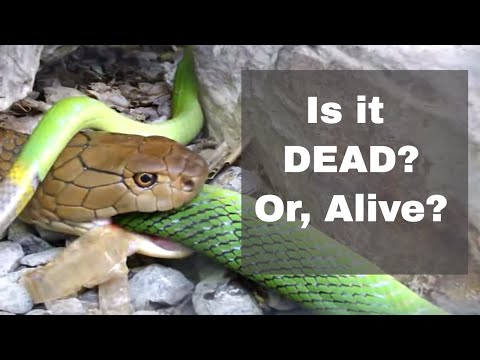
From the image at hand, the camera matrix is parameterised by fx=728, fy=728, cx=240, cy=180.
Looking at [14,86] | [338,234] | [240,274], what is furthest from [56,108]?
[338,234]

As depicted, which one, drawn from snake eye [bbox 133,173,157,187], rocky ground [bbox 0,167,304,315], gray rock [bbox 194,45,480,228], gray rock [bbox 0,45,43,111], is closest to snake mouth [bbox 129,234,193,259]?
rocky ground [bbox 0,167,304,315]

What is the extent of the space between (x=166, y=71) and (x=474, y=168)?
4.29ft

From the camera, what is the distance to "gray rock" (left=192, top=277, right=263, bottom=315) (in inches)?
64.8

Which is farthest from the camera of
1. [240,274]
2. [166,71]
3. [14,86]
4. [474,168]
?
[166,71]

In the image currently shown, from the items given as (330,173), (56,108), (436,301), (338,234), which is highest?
(56,108)

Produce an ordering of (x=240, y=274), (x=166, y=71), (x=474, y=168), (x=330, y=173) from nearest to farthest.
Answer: (x=474, y=168)
(x=240, y=274)
(x=330, y=173)
(x=166, y=71)

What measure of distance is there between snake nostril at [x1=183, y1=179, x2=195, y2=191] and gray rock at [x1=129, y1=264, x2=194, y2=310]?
0.21 m

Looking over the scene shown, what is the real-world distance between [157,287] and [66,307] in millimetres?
211

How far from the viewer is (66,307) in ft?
5.45

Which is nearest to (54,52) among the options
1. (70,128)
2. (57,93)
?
(57,93)

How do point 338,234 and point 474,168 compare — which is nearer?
point 474,168

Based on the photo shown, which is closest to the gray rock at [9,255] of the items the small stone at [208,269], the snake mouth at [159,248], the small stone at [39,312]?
the small stone at [39,312]

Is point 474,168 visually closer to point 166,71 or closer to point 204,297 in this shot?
point 204,297

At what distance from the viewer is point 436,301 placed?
1642mm
